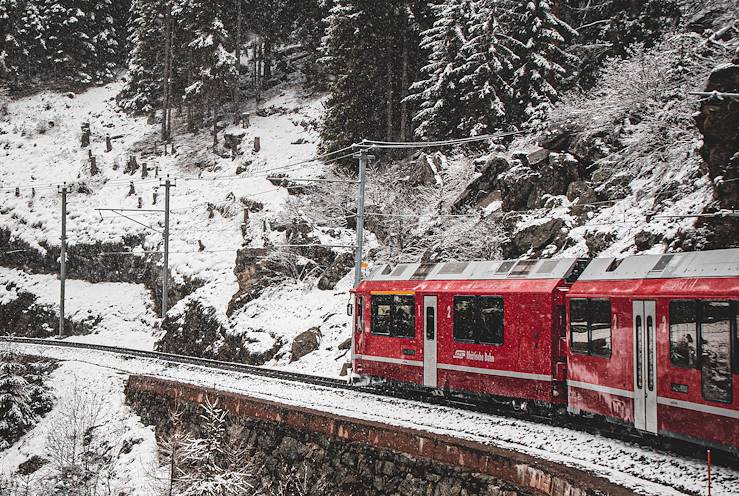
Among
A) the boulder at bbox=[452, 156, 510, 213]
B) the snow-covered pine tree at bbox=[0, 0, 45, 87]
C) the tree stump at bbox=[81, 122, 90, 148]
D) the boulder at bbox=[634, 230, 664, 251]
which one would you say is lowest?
the boulder at bbox=[634, 230, 664, 251]

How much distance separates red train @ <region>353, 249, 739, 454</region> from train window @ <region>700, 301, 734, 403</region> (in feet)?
0.05

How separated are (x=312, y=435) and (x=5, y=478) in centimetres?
1100

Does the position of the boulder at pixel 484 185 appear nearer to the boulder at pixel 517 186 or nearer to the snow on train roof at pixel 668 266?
the boulder at pixel 517 186

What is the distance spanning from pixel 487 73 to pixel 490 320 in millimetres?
16678

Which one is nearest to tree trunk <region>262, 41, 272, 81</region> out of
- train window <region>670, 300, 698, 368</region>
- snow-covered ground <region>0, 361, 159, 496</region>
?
snow-covered ground <region>0, 361, 159, 496</region>

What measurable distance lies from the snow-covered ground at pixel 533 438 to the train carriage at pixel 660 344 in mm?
468

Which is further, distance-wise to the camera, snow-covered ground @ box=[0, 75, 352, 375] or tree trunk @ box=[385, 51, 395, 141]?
tree trunk @ box=[385, 51, 395, 141]

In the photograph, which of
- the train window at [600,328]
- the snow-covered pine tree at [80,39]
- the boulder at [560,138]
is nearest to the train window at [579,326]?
the train window at [600,328]

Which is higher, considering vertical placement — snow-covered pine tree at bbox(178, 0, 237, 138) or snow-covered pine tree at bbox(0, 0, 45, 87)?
snow-covered pine tree at bbox(0, 0, 45, 87)

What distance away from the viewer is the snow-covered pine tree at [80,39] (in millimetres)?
64000

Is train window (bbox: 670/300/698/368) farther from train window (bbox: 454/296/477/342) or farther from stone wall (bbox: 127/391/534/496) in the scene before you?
train window (bbox: 454/296/477/342)

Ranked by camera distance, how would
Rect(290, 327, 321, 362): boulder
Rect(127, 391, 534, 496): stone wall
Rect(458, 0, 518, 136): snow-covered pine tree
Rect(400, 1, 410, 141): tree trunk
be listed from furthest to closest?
Rect(400, 1, 410, 141): tree trunk, Rect(458, 0, 518, 136): snow-covered pine tree, Rect(290, 327, 321, 362): boulder, Rect(127, 391, 534, 496): stone wall

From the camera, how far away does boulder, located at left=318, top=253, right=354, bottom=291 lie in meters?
28.1

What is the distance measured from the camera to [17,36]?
63000 mm
